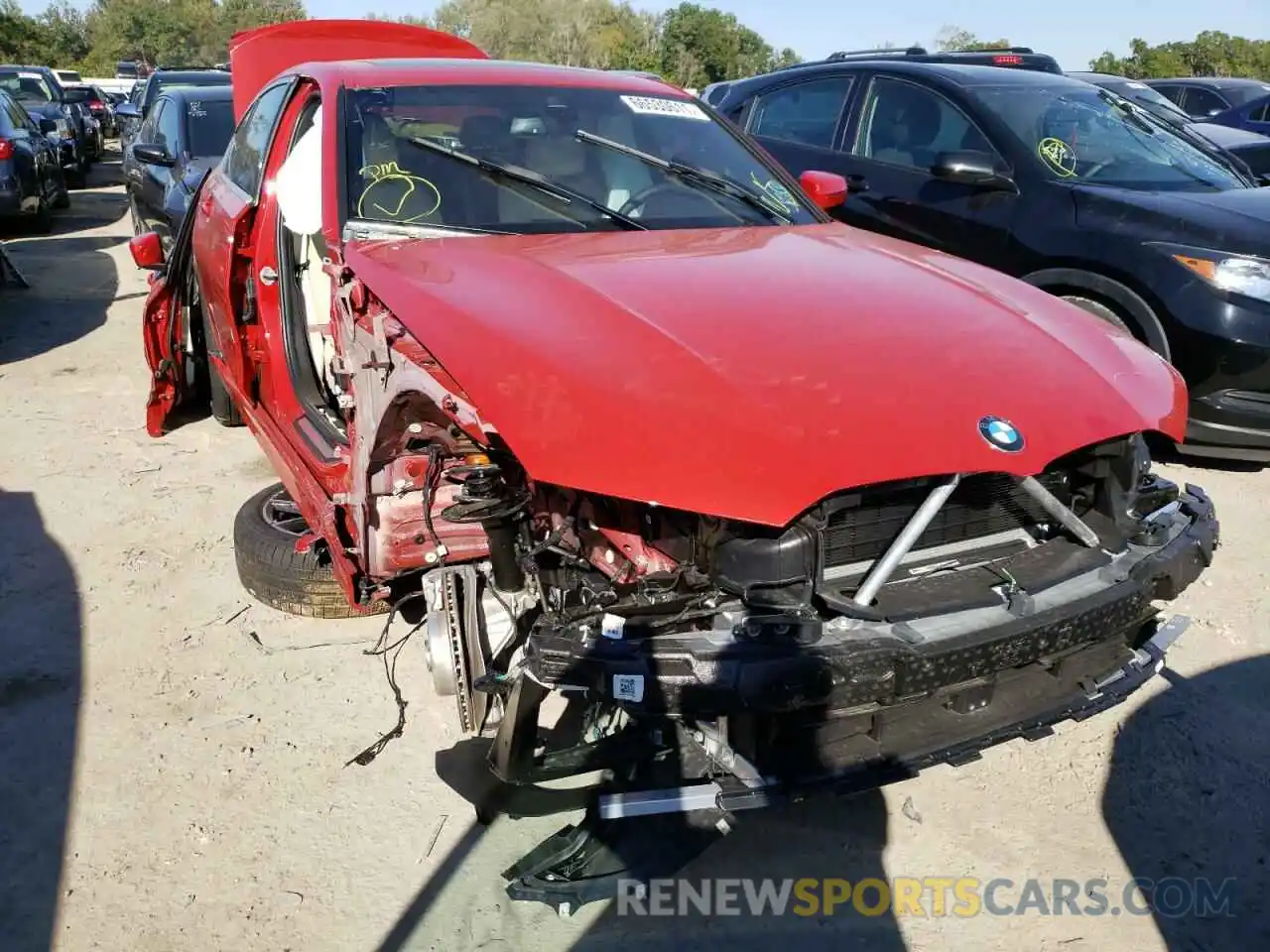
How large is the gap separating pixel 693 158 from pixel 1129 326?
2.59 meters

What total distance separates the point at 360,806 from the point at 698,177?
2.25 m

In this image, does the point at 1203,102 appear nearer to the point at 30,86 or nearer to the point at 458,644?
the point at 458,644

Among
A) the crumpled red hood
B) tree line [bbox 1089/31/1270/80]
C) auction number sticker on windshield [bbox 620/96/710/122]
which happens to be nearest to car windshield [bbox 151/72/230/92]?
auction number sticker on windshield [bbox 620/96/710/122]

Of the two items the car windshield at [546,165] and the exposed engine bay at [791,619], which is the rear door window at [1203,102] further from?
the exposed engine bay at [791,619]

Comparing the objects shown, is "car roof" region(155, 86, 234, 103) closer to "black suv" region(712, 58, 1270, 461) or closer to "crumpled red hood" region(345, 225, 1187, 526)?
"black suv" region(712, 58, 1270, 461)

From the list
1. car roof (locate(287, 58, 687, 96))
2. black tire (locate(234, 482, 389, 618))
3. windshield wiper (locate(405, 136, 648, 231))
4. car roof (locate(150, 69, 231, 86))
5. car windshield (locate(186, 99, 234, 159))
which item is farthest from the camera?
car roof (locate(150, 69, 231, 86))

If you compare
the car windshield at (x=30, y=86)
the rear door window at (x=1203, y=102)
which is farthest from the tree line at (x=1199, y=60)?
the car windshield at (x=30, y=86)

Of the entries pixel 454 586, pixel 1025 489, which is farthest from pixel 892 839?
pixel 454 586

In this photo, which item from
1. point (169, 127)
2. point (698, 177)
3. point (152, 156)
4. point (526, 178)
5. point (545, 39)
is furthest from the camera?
point (545, 39)

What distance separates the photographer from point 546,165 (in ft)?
10.5

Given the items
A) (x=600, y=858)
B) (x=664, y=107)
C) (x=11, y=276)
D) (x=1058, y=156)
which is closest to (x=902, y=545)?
(x=600, y=858)

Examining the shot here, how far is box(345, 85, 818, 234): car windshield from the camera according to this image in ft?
9.80

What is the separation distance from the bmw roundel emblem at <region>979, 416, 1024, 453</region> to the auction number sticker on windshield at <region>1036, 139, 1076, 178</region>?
3635 millimetres

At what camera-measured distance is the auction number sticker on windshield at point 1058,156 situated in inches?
204
